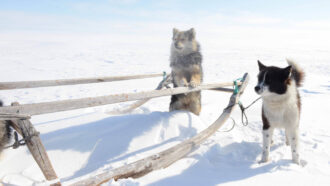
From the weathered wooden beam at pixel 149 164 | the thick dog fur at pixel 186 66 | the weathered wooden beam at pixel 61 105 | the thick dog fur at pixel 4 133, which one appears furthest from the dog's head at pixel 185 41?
the thick dog fur at pixel 4 133

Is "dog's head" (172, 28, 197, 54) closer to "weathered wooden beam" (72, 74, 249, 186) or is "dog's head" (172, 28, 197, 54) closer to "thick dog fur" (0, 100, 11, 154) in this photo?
"weathered wooden beam" (72, 74, 249, 186)

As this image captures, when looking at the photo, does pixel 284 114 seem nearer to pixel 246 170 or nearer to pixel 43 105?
pixel 246 170

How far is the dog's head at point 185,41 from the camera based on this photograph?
497 cm

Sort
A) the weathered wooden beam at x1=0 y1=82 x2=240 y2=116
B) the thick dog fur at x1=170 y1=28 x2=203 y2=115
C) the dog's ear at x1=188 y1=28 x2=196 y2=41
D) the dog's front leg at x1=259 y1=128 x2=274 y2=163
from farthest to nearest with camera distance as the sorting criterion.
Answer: the dog's ear at x1=188 y1=28 x2=196 y2=41, the thick dog fur at x1=170 y1=28 x2=203 y2=115, the dog's front leg at x1=259 y1=128 x2=274 y2=163, the weathered wooden beam at x1=0 y1=82 x2=240 y2=116

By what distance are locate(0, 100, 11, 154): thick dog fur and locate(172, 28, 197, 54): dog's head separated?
3.41m

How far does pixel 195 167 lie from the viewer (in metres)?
2.87

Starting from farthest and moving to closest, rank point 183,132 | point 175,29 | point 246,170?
point 175,29 → point 183,132 → point 246,170

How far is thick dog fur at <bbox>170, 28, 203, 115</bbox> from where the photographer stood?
4684 mm

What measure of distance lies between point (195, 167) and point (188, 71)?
7.38 feet

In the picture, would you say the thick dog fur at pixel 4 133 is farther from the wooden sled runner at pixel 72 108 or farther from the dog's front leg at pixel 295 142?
the dog's front leg at pixel 295 142

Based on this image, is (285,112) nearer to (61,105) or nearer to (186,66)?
(186,66)

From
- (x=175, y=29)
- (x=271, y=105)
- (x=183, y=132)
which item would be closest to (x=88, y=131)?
(x=183, y=132)

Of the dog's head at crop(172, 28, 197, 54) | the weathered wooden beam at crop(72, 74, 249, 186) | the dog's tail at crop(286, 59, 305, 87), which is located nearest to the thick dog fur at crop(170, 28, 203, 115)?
the dog's head at crop(172, 28, 197, 54)

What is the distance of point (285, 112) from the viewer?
290 centimetres
